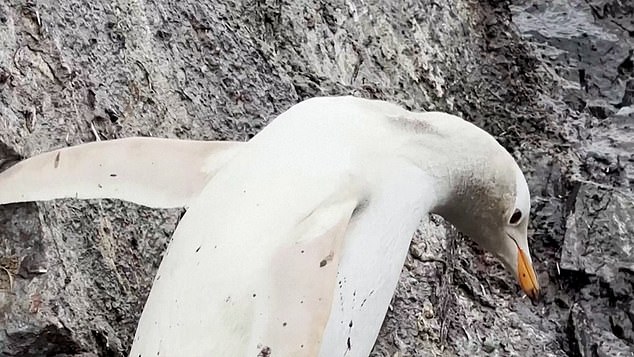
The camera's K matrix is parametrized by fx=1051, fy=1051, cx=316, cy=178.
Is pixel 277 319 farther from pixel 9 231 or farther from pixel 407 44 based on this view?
pixel 407 44

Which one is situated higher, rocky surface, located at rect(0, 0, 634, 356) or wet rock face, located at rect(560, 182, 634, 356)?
rocky surface, located at rect(0, 0, 634, 356)

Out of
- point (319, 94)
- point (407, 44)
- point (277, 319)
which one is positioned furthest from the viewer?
point (407, 44)

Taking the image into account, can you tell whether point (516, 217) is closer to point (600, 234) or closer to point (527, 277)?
point (527, 277)

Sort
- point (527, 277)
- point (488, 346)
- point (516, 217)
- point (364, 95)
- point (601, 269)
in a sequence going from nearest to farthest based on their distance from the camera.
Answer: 1. point (516, 217)
2. point (527, 277)
3. point (488, 346)
4. point (601, 269)
5. point (364, 95)

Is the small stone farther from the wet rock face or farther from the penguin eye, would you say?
the penguin eye

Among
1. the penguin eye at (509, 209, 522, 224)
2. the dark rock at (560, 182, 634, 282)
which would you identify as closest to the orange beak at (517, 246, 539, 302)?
the penguin eye at (509, 209, 522, 224)

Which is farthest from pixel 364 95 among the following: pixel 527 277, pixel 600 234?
pixel 527 277

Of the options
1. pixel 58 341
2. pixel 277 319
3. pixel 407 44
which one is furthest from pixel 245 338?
pixel 407 44
